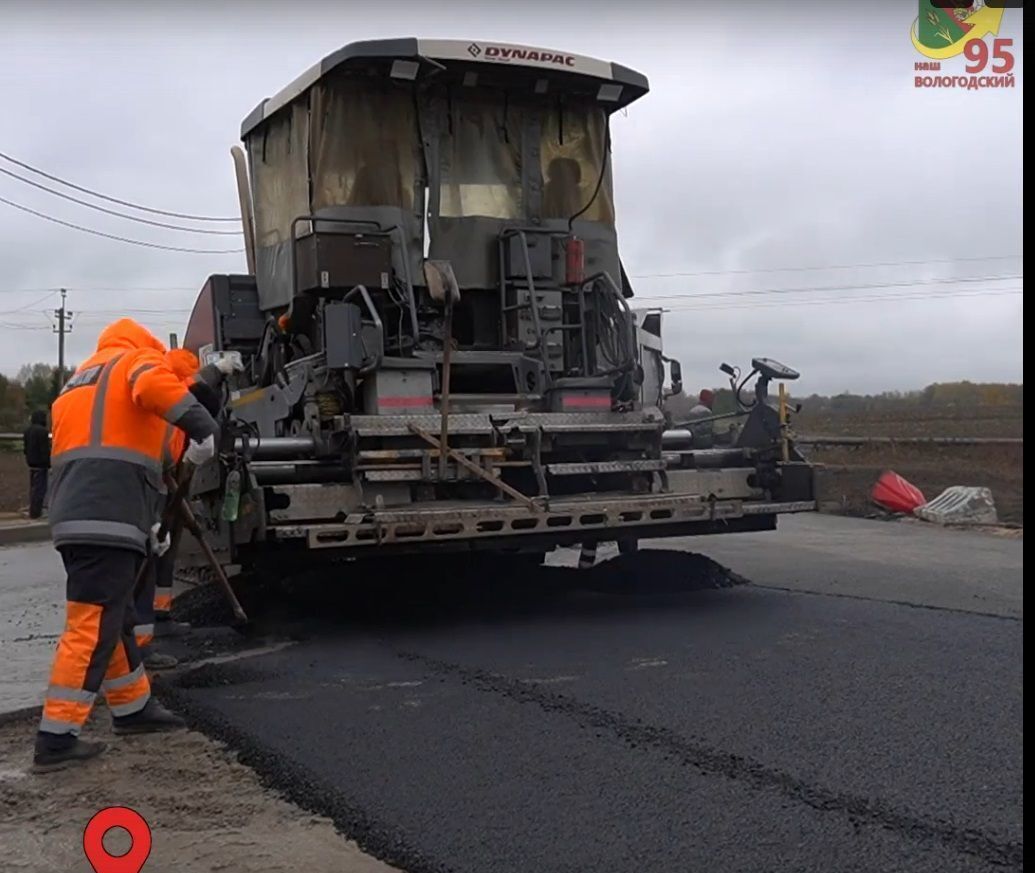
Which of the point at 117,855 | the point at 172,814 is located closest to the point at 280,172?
the point at 172,814

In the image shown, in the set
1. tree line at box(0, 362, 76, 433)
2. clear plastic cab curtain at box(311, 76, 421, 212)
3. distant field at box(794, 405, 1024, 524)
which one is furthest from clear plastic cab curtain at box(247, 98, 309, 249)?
tree line at box(0, 362, 76, 433)

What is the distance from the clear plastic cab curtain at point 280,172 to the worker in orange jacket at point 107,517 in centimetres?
263

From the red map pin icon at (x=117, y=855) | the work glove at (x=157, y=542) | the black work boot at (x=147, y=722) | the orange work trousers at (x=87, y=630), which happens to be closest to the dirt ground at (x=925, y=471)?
the work glove at (x=157, y=542)

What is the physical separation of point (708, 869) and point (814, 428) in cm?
3098

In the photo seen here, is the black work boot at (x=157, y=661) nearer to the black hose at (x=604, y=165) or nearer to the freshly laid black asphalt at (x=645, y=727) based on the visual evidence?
the freshly laid black asphalt at (x=645, y=727)

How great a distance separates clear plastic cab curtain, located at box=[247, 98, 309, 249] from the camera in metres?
6.66

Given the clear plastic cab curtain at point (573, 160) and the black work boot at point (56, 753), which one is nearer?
the black work boot at point (56, 753)

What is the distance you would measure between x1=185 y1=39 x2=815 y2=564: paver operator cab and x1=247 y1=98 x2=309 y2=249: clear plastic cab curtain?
0.06ft

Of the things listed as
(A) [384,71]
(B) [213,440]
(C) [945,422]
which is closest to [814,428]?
(C) [945,422]

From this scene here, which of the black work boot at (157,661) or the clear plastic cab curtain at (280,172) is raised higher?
the clear plastic cab curtain at (280,172)

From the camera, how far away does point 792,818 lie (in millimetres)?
2996

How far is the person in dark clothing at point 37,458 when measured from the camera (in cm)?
1425

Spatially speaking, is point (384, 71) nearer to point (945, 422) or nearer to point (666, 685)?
point (666, 685)

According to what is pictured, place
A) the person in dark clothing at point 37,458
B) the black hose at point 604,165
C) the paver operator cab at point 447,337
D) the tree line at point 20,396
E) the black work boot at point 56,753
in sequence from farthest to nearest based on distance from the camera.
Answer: the tree line at point 20,396 → the person in dark clothing at point 37,458 → the black hose at point 604,165 → the paver operator cab at point 447,337 → the black work boot at point 56,753
